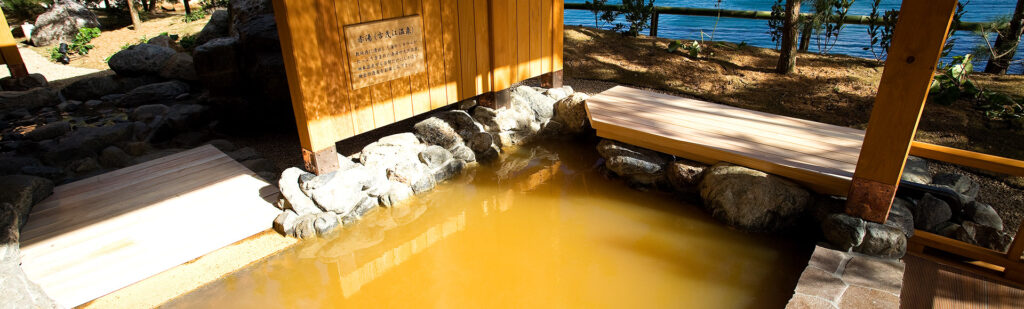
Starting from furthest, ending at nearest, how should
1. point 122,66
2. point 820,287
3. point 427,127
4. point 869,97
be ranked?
point 122,66 → point 869,97 → point 427,127 → point 820,287

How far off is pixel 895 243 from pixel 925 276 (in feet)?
0.89

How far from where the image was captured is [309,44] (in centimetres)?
391

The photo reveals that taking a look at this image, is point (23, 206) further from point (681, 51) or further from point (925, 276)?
point (681, 51)

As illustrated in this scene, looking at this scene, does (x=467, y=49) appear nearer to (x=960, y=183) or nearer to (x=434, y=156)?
(x=434, y=156)

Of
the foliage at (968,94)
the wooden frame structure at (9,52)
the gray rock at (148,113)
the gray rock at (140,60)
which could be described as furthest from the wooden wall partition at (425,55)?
the wooden frame structure at (9,52)

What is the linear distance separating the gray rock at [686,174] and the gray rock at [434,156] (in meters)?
2.06

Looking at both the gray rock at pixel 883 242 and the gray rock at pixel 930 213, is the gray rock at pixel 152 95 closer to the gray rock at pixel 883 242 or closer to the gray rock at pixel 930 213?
the gray rock at pixel 883 242

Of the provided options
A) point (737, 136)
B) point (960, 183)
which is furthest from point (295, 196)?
point (960, 183)

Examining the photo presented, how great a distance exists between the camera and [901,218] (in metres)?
3.47

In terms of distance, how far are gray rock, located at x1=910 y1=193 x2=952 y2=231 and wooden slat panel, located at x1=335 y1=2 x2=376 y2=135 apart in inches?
165

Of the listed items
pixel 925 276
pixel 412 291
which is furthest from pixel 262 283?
pixel 925 276

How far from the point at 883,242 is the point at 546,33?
3886 mm

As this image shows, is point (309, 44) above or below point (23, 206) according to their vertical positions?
above

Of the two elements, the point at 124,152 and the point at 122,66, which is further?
the point at 122,66
